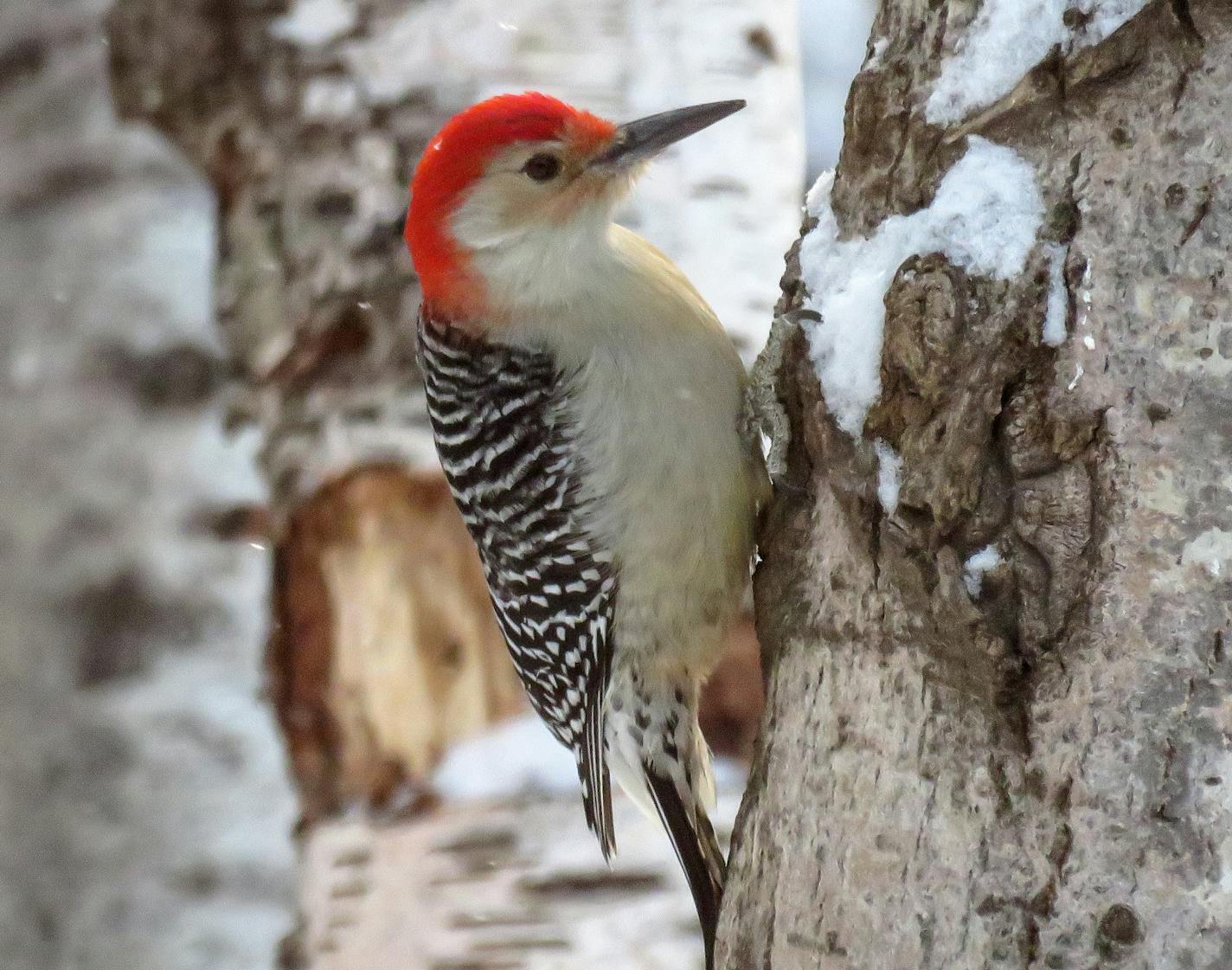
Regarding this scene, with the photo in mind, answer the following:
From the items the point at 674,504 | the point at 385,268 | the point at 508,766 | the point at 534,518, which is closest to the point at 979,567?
the point at 674,504

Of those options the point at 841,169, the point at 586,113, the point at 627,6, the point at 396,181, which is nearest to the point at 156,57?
the point at 396,181

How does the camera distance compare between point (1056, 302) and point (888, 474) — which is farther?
point (888, 474)

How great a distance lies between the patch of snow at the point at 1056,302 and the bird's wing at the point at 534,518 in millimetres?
1066

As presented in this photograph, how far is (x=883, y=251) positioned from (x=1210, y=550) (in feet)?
1.97

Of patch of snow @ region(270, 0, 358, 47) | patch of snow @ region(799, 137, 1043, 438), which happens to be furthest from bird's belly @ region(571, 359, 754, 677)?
patch of snow @ region(270, 0, 358, 47)

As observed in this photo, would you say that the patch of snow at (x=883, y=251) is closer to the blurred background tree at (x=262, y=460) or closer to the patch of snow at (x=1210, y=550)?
the patch of snow at (x=1210, y=550)

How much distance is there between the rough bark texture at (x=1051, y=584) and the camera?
57.6 inches

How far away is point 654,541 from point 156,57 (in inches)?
85.5

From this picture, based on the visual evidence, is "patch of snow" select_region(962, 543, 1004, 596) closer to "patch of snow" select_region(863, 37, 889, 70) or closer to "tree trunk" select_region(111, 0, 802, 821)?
"patch of snow" select_region(863, 37, 889, 70)

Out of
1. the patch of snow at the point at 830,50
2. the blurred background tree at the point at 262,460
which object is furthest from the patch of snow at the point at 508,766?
the patch of snow at the point at 830,50

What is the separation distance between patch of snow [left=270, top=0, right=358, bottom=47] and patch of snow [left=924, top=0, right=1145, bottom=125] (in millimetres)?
1806

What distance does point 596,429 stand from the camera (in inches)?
95.9

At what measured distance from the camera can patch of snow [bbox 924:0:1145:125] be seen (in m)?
1.61

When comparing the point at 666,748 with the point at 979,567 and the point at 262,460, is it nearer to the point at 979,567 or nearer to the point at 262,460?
the point at 979,567
